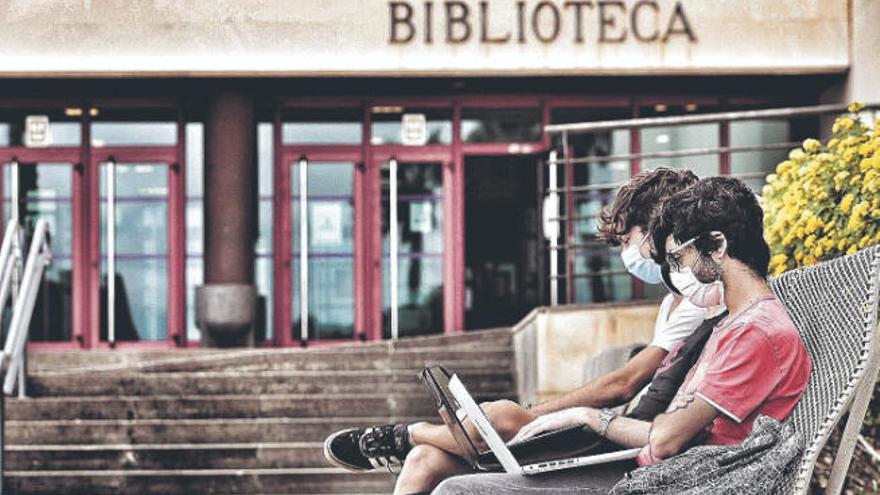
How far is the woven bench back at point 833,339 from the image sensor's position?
359cm

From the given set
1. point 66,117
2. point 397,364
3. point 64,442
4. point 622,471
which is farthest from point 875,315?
point 66,117

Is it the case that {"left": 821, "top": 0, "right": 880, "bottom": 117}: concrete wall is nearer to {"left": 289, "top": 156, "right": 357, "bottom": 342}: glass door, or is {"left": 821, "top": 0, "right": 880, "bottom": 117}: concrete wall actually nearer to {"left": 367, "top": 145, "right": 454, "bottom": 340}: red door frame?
{"left": 367, "top": 145, "right": 454, "bottom": 340}: red door frame

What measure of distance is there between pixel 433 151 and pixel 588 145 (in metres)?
1.45

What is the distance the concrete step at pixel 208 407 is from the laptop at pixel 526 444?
6363 millimetres

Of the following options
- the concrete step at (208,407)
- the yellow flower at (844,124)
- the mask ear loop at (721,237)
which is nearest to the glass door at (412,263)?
the concrete step at (208,407)

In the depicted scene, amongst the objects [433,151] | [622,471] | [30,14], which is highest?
[30,14]

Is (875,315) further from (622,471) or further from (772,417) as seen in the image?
(622,471)

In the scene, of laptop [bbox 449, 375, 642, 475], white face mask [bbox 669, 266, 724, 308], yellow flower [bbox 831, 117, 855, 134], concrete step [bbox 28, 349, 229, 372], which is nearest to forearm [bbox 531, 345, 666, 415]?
white face mask [bbox 669, 266, 724, 308]

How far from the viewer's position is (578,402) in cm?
489

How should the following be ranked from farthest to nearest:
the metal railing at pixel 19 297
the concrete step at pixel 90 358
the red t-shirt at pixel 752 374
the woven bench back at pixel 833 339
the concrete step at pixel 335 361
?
the concrete step at pixel 90 358, the concrete step at pixel 335 361, the metal railing at pixel 19 297, the red t-shirt at pixel 752 374, the woven bench back at pixel 833 339

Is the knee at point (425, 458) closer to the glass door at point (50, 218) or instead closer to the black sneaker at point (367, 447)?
the black sneaker at point (367, 447)

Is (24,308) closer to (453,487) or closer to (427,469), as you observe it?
(427,469)

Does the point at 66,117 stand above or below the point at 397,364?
above

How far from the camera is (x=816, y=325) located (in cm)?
387
